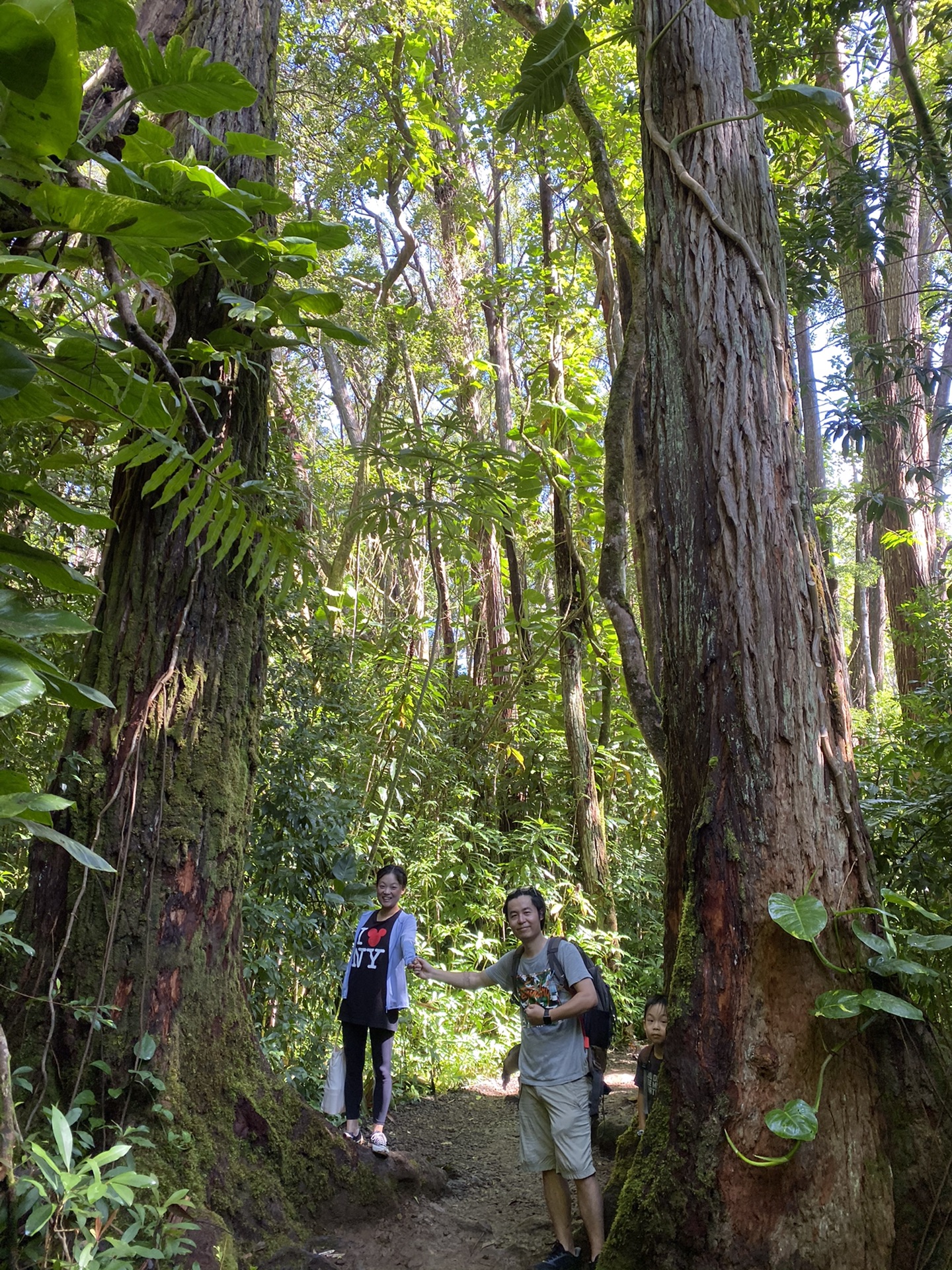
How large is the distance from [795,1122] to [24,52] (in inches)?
118

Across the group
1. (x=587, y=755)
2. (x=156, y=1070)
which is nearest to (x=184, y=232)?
(x=156, y=1070)

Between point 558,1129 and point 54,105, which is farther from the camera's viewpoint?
point 558,1129

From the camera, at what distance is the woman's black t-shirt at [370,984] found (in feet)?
15.0

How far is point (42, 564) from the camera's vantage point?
1.28 metres

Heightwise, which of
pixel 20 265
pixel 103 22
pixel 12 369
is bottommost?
pixel 12 369

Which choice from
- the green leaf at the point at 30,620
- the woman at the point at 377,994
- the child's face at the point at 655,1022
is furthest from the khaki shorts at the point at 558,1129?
the green leaf at the point at 30,620

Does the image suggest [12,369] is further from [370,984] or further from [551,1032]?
[370,984]

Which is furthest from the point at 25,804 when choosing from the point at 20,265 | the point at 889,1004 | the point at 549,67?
the point at 549,67

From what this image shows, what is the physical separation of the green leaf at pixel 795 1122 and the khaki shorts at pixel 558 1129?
1.15m

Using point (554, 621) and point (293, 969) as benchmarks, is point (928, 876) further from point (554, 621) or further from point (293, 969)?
point (554, 621)

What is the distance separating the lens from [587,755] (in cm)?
815

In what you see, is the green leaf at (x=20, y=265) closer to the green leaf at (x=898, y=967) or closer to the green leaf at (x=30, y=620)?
the green leaf at (x=30, y=620)

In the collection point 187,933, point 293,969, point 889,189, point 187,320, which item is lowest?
point 293,969

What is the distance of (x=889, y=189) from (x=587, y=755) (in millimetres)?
4902
